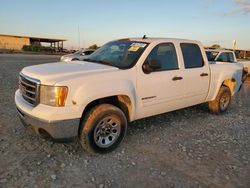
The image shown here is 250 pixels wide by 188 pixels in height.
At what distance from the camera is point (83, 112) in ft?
12.7

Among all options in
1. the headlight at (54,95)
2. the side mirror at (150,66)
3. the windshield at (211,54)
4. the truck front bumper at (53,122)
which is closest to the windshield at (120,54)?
the side mirror at (150,66)

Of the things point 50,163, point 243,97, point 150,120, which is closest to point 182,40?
point 150,120

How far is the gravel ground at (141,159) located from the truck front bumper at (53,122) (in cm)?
44

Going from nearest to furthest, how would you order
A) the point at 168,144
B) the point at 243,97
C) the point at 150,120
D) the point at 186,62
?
1. the point at 168,144
2. the point at 186,62
3. the point at 150,120
4. the point at 243,97

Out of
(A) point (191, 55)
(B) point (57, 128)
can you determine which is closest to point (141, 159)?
(B) point (57, 128)

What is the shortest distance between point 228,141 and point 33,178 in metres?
3.59

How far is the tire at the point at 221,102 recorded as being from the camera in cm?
656

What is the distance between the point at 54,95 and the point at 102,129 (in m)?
0.97

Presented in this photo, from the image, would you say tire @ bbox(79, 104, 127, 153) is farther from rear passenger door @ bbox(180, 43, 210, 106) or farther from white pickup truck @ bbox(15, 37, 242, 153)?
rear passenger door @ bbox(180, 43, 210, 106)

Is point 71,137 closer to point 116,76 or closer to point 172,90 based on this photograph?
point 116,76

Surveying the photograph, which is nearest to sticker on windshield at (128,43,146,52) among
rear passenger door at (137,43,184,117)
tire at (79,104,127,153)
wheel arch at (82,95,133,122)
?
rear passenger door at (137,43,184,117)

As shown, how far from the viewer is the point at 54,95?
353cm

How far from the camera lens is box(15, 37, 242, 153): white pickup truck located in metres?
3.59

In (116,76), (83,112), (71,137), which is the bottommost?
(71,137)
